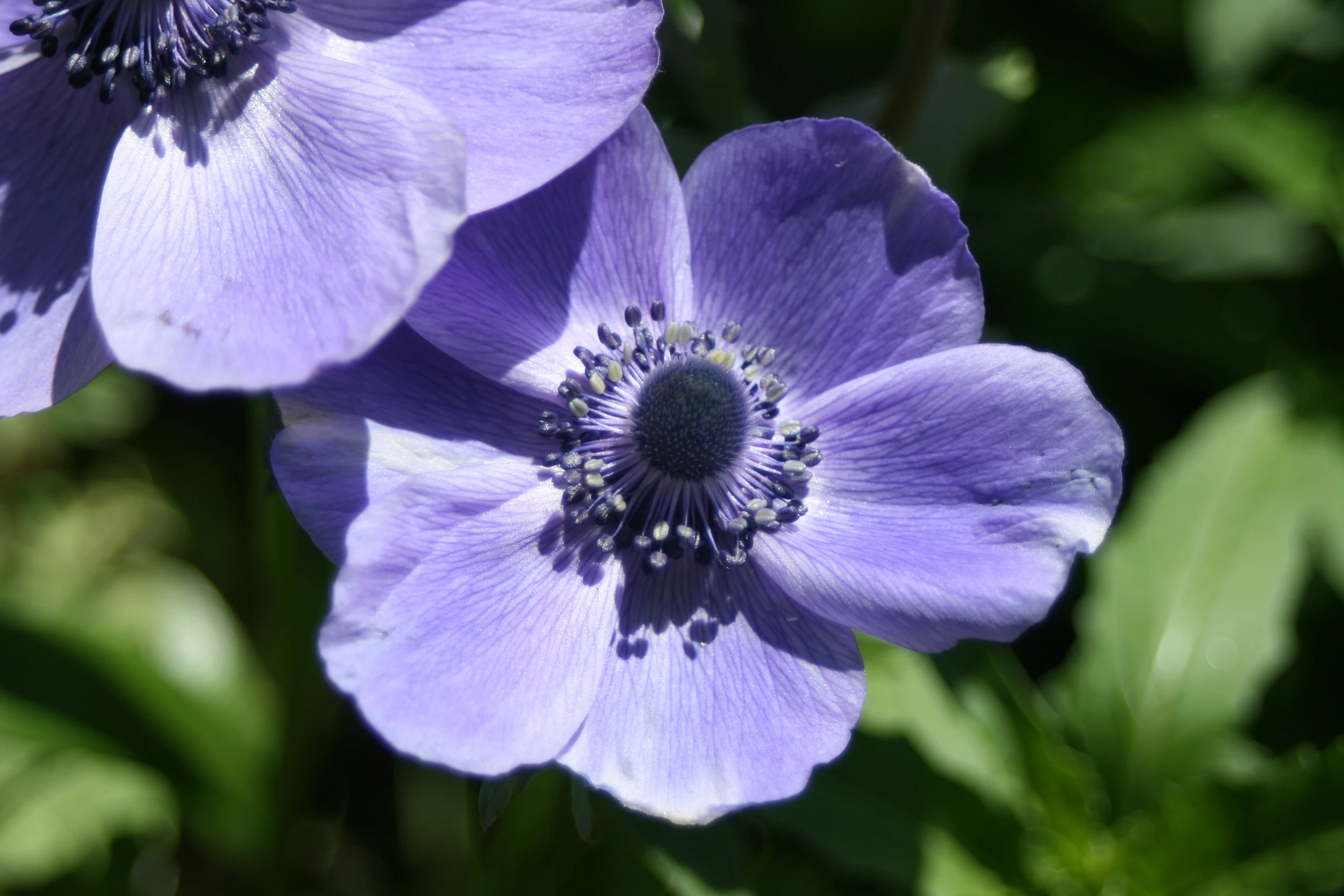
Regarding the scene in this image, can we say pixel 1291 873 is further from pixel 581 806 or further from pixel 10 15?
pixel 10 15

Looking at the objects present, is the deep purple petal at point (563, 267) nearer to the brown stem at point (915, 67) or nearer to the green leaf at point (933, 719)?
the brown stem at point (915, 67)

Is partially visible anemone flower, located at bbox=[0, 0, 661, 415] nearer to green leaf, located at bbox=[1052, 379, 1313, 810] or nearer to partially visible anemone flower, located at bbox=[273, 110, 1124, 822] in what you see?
partially visible anemone flower, located at bbox=[273, 110, 1124, 822]

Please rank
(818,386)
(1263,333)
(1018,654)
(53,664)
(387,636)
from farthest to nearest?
(1018,654) < (1263,333) < (53,664) < (818,386) < (387,636)

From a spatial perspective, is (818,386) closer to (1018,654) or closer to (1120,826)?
(1120,826)

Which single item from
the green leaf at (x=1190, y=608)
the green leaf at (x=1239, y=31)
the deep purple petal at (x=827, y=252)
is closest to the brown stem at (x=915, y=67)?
the deep purple petal at (x=827, y=252)

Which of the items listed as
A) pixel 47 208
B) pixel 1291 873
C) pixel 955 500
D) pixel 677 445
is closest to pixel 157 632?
pixel 47 208

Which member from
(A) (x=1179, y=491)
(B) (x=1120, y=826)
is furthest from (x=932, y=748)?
(A) (x=1179, y=491)
